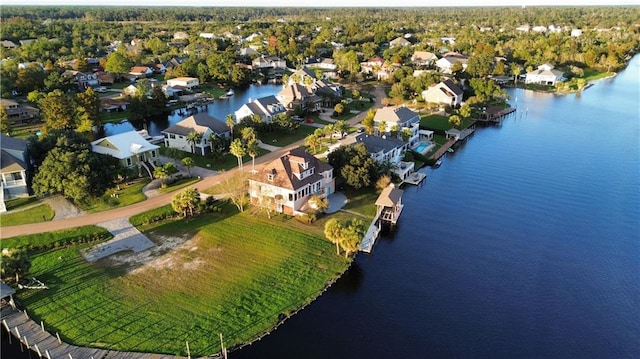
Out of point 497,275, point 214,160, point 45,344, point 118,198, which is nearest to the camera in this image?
point 45,344

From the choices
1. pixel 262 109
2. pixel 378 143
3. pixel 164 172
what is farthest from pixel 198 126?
pixel 378 143

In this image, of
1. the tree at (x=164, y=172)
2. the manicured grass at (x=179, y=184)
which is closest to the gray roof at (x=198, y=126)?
the tree at (x=164, y=172)

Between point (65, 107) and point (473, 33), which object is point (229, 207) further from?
point (473, 33)

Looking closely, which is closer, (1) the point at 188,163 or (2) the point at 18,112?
(1) the point at 188,163

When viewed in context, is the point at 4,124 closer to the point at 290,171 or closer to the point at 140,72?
the point at 290,171

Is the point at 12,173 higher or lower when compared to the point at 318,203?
higher

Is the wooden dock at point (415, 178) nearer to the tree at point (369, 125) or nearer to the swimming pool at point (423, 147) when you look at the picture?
the swimming pool at point (423, 147)

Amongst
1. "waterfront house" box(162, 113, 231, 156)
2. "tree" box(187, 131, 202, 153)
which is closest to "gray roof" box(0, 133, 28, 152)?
"waterfront house" box(162, 113, 231, 156)
